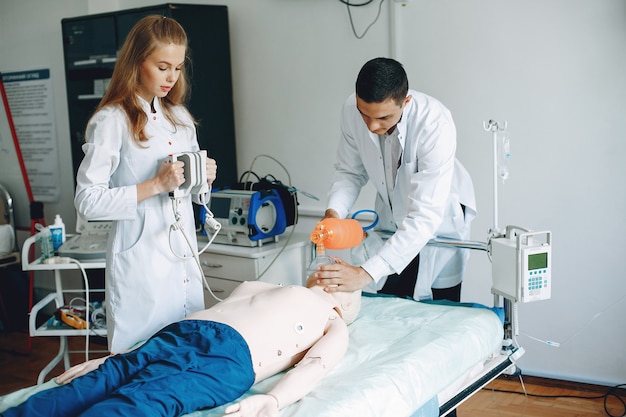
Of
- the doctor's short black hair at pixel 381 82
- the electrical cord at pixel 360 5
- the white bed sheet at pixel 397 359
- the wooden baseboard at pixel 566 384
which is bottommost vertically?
the wooden baseboard at pixel 566 384

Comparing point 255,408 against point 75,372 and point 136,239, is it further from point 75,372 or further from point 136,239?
point 136,239

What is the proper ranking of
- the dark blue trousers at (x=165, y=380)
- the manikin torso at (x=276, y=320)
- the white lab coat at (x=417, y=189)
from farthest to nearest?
1. the white lab coat at (x=417, y=189)
2. the manikin torso at (x=276, y=320)
3. the dark blue trousers at (x=165, y=380)

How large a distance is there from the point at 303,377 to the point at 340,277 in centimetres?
52

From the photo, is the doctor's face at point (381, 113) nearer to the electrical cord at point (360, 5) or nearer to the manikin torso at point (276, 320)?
the manikin torso at point (276, 320)

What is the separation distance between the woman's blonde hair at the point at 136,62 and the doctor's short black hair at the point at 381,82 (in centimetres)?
54

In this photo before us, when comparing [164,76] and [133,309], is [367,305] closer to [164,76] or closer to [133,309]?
[133,309]

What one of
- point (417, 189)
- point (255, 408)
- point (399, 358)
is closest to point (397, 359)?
point (399, 358)

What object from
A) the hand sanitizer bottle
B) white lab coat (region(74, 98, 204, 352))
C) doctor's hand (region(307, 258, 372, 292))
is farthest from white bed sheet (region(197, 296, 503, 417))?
the hand sanitizer bottle

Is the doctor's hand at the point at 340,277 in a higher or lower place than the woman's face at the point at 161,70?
lower

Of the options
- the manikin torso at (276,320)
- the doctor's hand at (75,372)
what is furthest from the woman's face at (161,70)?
the doctor's hand at (75,372)

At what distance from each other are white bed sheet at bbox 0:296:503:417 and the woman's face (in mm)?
850

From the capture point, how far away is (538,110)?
9.16 feet

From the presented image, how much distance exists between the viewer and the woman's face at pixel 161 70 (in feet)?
6.09

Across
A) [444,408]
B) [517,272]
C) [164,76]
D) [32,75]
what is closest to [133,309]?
[164,76]
